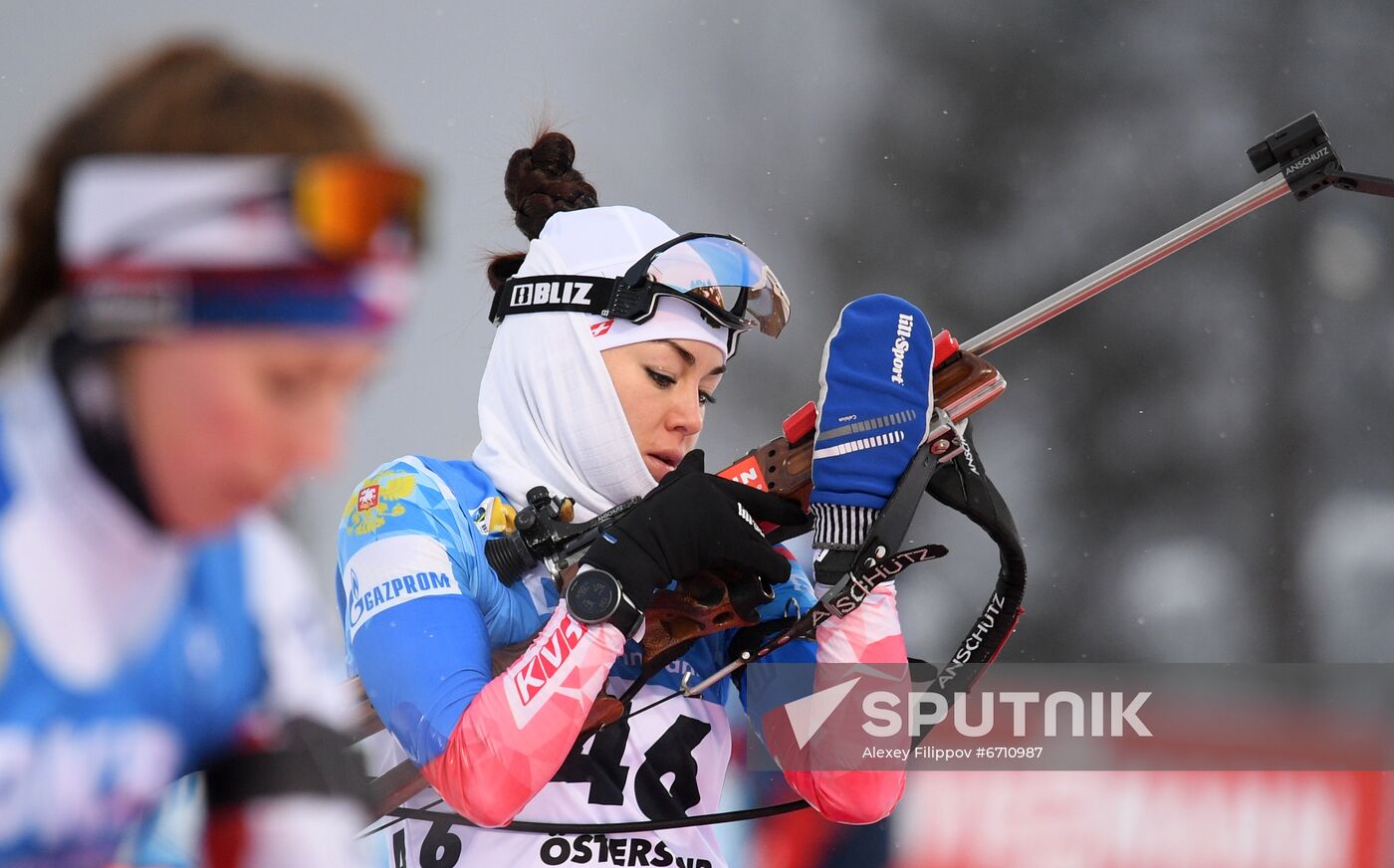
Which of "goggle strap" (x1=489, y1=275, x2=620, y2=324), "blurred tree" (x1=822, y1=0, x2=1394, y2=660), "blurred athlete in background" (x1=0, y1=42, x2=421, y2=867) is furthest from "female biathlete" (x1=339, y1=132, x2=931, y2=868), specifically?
"blurred tree" (x1=822, y1=0, x2=1394, y2=660)

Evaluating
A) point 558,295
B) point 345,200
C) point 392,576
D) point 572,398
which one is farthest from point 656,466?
point 345,200

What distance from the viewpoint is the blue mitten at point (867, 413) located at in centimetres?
150

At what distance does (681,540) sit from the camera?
4.50 ft

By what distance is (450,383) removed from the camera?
2.42 metres

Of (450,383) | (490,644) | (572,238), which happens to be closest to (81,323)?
(490,644)

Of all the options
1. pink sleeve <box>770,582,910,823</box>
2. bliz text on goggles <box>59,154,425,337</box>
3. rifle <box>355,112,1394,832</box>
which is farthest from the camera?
pink sleeve <box>770,582,910,823</box>

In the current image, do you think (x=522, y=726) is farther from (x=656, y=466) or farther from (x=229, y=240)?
(x=229, y=240)

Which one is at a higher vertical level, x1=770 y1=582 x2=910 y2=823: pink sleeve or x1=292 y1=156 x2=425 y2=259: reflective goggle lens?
x1=292 y1=156 x2=425 y2=259: reflective goggle lens

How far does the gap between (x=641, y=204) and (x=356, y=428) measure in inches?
102

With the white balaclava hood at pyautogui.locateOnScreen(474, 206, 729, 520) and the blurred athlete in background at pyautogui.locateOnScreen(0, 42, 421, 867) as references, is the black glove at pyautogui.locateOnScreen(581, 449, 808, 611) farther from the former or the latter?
the blurred athlete in background at pyautogui.locateOnScreen(0, 42, 421, 867)

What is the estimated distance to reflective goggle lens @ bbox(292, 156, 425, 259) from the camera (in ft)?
1.87

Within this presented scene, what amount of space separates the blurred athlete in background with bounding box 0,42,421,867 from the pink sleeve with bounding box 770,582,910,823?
3.29ft

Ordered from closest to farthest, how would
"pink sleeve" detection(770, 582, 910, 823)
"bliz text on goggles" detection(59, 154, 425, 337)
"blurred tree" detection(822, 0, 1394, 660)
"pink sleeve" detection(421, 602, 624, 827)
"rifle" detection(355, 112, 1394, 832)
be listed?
"bliz text on goggles" detection(59, 154, 425, 337), "pink sleeve" detection(421, 602, 624, 827), "rifle" detection(355, 112, 1394, 832), "pink sleeve" detection(770, 582, 910, 823), "blurred tree" detection(822, 0, 1394, 660)

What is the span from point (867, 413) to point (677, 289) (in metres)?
0.27
